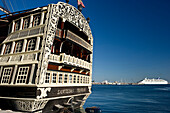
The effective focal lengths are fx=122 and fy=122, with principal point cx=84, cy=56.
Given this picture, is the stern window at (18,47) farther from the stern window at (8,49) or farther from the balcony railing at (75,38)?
the balcony railing at (75,38)

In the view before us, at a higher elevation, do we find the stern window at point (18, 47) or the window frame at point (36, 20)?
the window frame at point (36, 20)

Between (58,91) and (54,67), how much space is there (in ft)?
10.8

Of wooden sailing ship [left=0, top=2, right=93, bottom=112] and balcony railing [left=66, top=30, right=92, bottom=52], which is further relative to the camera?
balcony railing [left=66, top=30, right=92, bottom=52]

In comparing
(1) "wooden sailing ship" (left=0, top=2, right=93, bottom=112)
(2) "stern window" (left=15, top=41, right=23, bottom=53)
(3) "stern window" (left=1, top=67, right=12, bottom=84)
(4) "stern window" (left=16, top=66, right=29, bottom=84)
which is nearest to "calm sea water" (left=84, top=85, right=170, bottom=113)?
(1) "wooden sailing ship" (left=0, top=2, right=93, bottom=112)

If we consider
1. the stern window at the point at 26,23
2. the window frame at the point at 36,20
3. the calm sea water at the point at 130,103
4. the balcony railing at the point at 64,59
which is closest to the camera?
the balcony railing at the point at 64,59

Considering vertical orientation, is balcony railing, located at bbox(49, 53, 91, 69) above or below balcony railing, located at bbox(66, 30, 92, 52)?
below

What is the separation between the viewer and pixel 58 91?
16.4 metres

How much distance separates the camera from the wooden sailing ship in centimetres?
1416

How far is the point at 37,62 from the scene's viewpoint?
1432 cm

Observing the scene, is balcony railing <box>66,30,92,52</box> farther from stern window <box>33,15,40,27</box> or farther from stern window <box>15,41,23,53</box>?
stern window <box>15,41,23,53</box>

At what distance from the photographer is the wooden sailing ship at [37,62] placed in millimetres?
14156

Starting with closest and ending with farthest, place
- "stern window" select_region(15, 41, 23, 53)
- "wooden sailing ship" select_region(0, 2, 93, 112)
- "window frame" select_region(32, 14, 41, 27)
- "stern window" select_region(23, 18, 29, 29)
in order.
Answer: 1. "wooden sailing ship" select_region(0, 2, 93, 112)
2. "window frame" select_region(32, 14, 41, 27)
3. "stern window" select_region(15, 41, 23, 53)
4. "stern window" select_region(23, 18, 29, 29)

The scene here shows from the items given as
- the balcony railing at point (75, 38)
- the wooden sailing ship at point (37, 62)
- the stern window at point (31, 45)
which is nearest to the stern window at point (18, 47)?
the wooden sailing ship at point (37, 62)

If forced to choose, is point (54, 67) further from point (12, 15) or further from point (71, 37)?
point (12, 15)
